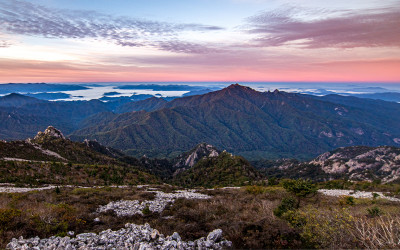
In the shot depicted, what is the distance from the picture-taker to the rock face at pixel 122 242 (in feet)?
29.5

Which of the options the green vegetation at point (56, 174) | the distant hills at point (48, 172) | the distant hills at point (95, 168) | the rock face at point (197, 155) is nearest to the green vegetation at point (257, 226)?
the green vegetation at point (56, 174)

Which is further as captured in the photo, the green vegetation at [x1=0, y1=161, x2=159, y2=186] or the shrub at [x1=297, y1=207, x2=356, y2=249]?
the green vegetation at [x1=0, y1=161, x2=159, y2=186]

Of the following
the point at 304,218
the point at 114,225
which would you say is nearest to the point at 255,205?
the point at 304,218

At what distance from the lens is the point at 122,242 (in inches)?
378

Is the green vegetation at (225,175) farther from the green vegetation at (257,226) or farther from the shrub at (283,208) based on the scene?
the green vegetation at (257,226)

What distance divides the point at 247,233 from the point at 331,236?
3.97 metres

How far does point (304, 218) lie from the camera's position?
11.6 meters

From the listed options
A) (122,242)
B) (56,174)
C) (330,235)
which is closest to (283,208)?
(330,235)

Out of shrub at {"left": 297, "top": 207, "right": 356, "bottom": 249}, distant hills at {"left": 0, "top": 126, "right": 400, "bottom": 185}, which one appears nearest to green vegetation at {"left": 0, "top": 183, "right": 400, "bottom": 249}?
shrub at {"left": 297, "top": 207, "right": 356, "bottom": 249}

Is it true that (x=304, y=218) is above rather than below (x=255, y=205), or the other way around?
above

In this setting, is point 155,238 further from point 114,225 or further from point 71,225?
point 71,225

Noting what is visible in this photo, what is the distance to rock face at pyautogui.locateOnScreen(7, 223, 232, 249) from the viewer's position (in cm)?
898

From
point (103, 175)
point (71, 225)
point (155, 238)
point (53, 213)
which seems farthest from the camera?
point (103, 175)

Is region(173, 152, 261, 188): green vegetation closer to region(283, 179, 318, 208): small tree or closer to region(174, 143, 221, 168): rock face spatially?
region(283, 179, 318, 208): small tree
